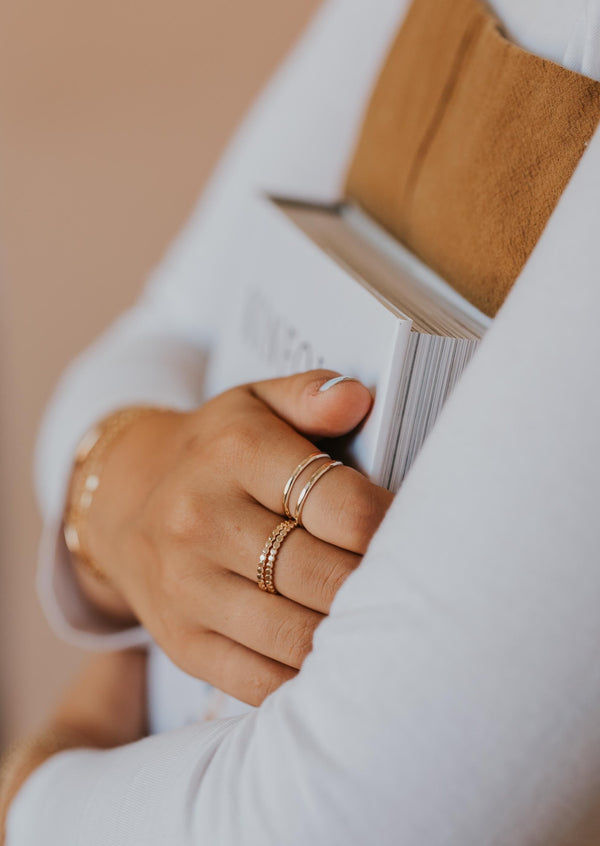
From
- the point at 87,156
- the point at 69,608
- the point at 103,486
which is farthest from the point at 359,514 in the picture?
the point at 87,156

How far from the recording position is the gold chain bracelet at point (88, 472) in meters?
0.64

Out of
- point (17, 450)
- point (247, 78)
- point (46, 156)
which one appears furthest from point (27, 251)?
point (247, 78)

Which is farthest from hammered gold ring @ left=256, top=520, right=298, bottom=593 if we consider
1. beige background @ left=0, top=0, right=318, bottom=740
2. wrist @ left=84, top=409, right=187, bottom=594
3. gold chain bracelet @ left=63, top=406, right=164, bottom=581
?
beige background @ left=0, top=0, right=318, bottom=740

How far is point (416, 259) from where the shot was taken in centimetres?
51

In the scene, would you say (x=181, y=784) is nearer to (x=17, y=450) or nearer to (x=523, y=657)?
(x=523, y=657)

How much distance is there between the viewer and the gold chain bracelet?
25.0 inches

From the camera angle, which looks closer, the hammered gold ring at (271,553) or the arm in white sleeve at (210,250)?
the hammered gold ring at (271,553)

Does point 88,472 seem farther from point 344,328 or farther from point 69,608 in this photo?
point 344,328

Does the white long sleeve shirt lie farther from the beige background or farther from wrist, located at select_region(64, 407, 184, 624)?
the beige background

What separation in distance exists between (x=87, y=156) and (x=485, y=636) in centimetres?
125

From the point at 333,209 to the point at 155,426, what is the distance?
24 centimetres

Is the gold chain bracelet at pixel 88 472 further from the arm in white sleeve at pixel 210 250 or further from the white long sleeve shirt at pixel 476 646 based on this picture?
the white long sleeve shirt at pixel 476 646

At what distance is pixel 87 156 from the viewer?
4.33ft

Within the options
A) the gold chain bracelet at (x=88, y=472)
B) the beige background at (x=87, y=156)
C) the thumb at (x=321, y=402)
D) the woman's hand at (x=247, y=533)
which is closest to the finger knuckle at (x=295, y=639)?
the woman's hand at (x=247, y=533)
